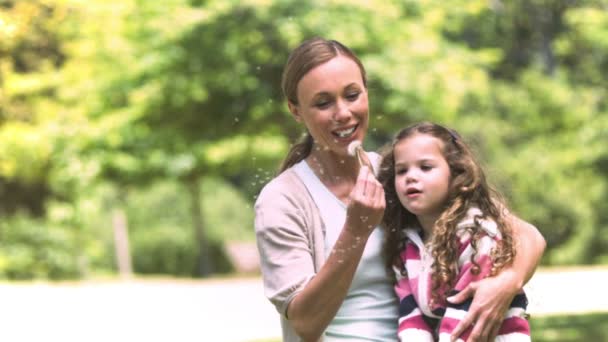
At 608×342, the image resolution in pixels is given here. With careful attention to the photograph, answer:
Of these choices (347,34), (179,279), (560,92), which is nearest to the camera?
(347,34)

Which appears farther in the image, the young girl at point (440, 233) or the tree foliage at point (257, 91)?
the tree foliage at point (257, 91)

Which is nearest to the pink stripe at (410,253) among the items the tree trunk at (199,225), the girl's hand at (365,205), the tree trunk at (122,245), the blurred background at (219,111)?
the girl's hand at (365,205)

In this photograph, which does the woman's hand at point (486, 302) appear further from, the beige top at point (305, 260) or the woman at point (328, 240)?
the beige top at point (305, 260)

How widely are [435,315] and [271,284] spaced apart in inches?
16.4

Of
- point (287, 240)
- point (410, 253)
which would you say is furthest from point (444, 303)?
point (287, 240)

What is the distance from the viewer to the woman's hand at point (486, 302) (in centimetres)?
241

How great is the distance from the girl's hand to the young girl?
322 mm

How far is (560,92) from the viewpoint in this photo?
18578 millimetres

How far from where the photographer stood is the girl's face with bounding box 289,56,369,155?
8.18 ft

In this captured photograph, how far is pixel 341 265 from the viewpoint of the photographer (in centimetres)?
225

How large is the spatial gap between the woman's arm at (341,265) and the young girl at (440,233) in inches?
10.9

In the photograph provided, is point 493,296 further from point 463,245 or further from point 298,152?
point 298,152

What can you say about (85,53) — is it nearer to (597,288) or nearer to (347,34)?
(347,34)

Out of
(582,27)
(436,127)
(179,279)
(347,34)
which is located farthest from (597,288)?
(436,127)
